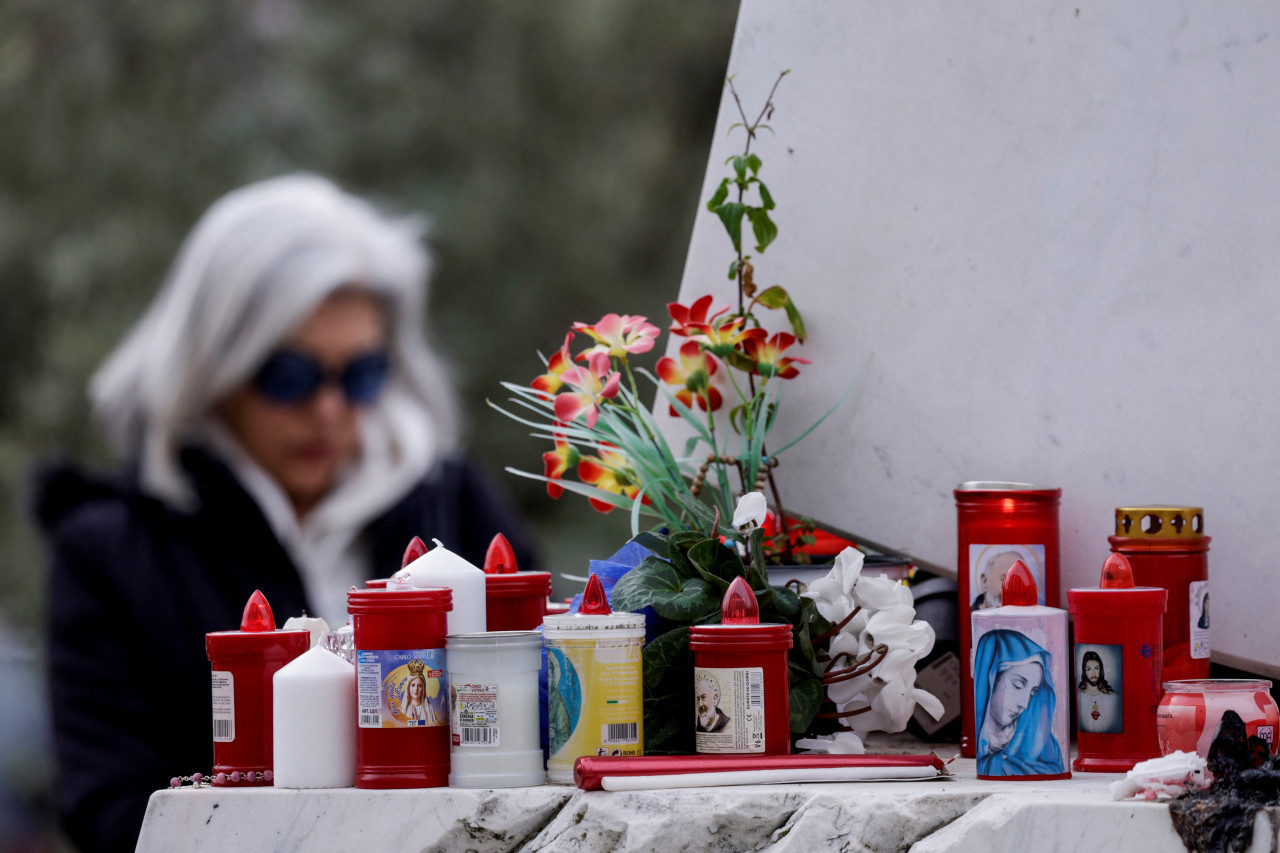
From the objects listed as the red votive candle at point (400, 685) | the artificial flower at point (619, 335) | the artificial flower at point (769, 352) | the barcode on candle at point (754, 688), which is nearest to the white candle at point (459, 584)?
the red votive candle at point (400, 685)

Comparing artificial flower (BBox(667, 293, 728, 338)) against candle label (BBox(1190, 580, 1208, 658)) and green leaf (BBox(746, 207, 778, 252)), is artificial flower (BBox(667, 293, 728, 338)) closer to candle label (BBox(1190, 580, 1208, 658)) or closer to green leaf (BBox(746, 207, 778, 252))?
green leaf (BBox(746, 207, 778, 252))

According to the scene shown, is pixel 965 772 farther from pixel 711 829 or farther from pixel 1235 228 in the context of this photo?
pixel 1235 228

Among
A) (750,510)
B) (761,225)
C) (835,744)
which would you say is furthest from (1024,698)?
(761,225)

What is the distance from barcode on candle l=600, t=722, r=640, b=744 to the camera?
134 cm

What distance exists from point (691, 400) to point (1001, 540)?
0.46 m

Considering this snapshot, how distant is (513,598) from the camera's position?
1.52 meters

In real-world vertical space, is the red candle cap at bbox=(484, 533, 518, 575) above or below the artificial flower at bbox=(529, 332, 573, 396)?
below

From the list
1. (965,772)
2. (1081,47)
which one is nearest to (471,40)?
(1081,47)

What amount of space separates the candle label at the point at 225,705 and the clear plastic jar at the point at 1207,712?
2.93ft

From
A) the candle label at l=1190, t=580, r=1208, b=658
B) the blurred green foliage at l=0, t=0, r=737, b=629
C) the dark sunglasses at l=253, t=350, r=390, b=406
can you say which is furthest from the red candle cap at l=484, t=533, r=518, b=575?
the blurred green foliage at l=0, t=0, r=737, b=629

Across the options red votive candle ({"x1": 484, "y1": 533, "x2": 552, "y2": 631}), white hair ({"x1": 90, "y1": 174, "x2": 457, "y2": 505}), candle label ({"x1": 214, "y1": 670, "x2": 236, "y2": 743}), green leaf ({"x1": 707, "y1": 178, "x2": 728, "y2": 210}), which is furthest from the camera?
white hair ({"x1": 90, "y1": 174, "x2": 457, "y2": 505})

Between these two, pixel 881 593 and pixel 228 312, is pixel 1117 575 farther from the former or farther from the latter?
pixel 228 312

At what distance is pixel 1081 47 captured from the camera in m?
1.64

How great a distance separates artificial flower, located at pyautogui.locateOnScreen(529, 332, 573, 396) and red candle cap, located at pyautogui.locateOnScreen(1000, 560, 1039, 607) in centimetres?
60
